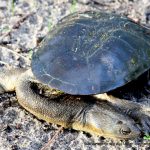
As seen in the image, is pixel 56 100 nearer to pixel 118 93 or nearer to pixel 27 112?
pixel 27 112

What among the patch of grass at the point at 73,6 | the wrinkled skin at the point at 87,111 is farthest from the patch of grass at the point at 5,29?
the wrinkled skin at the point at 87,111

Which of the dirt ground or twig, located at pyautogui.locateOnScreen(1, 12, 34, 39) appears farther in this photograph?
twig, located at pyautogui.locateOnScreen(1, 12, 34, 39)

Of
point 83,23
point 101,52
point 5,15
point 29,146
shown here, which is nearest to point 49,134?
point 29,146

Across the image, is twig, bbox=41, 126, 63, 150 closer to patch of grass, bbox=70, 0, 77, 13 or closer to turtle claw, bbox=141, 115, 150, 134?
turtle claw, bbox=141, 115, 150, 134

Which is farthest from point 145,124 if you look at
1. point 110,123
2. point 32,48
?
point 32,48

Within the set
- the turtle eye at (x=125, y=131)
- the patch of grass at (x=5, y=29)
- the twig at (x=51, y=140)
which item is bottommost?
the twig at (x=51, y=140)

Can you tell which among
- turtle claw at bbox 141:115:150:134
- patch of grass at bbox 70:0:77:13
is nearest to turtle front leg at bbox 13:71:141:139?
turtle claw at bbox 141:115:150:134

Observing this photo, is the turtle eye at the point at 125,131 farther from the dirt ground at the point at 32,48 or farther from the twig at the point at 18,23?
the twig at the point at 18,23
